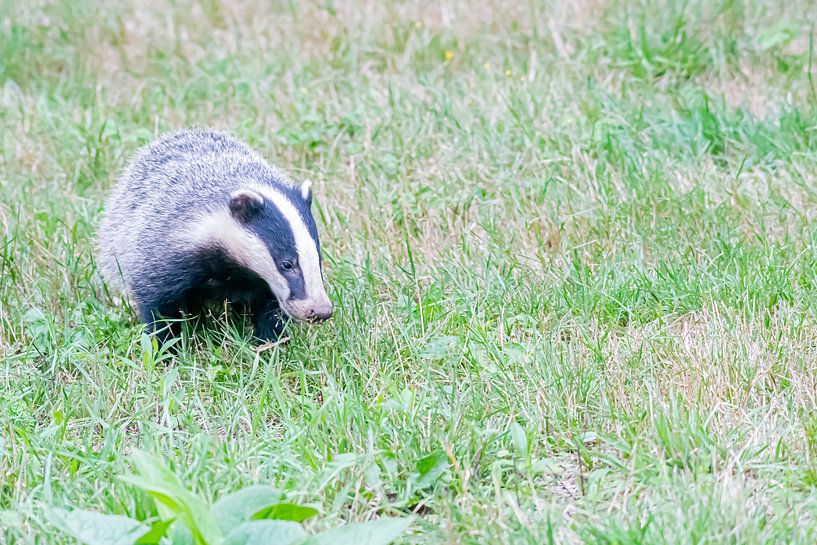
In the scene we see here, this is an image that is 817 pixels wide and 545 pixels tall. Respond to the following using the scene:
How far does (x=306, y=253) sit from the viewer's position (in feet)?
14.4

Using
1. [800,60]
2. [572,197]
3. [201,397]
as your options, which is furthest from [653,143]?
[201,397]

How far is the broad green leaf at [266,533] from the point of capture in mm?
2922

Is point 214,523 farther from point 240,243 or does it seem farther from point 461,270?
point 461,270

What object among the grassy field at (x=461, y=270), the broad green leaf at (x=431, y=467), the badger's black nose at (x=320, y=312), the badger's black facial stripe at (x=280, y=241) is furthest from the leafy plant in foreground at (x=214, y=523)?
the badger's black facial stripe at (x=280, y=241)

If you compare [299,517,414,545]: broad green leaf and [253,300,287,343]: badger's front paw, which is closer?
[299,517,414,545]: broad green leaf

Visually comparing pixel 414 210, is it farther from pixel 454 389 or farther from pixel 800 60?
pixel 800 60

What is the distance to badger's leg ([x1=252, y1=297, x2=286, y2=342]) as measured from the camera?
4809 mm

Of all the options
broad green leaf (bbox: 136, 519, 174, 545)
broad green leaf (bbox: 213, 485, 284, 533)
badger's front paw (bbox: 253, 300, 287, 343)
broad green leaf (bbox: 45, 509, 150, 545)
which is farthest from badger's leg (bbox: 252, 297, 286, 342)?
broad green leaf (bbox: 136, 519, 174, 545)

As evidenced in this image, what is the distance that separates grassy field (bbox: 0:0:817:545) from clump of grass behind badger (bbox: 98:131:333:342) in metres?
0.18

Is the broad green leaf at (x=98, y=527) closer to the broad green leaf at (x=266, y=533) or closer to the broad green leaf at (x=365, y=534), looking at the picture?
the broad green leaf at (x=266, y=533)

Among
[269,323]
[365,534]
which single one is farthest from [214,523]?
[269,323]

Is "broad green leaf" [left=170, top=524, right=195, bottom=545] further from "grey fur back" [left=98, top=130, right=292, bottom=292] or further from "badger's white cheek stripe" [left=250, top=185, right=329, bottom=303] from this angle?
"grey fur back" [left=98, top=130, right=292, bottom=292]

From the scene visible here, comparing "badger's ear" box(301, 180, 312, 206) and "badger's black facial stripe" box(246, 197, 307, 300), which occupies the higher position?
"badger's ear" box(301, 180, 312, 206)

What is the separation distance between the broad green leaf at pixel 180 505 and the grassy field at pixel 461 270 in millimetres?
182
